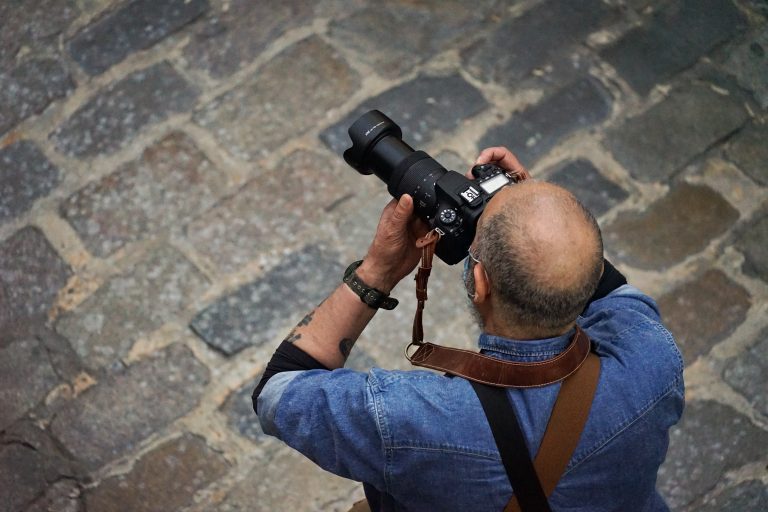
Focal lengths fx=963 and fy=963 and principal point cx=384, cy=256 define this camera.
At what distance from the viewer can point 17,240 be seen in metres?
3.01

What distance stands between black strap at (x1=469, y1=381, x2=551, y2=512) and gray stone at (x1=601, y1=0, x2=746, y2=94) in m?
2.08

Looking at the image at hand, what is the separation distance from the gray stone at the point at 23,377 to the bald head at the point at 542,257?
1.77 meters

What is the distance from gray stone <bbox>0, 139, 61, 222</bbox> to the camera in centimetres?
308

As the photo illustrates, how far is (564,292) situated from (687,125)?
1.94 meters

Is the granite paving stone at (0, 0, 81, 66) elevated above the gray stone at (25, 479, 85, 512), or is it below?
above

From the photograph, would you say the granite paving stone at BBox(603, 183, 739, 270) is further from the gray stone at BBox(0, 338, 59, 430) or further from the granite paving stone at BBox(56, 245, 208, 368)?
the gray stone at BBox(0, 338, 59, 430)

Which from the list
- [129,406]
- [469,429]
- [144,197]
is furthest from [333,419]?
[144,197]

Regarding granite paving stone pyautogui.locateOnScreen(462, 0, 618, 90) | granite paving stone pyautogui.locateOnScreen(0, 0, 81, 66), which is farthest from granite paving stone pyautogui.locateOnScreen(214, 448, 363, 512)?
granite paving stone pyautogui.locateOnScreen(0, 0, 81, 66)

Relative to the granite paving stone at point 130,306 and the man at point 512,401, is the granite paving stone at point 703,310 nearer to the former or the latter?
the man at point 512,401

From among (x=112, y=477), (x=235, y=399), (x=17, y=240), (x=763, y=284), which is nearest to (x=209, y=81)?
(x=17, y=240)

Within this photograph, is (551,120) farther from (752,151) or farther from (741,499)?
(741,499)

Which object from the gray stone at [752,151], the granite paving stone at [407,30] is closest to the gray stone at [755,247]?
the gray stone at [752,151]

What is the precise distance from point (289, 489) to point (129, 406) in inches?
20.5

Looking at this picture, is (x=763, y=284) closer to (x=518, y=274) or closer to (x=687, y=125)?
(x=687, y=125)
